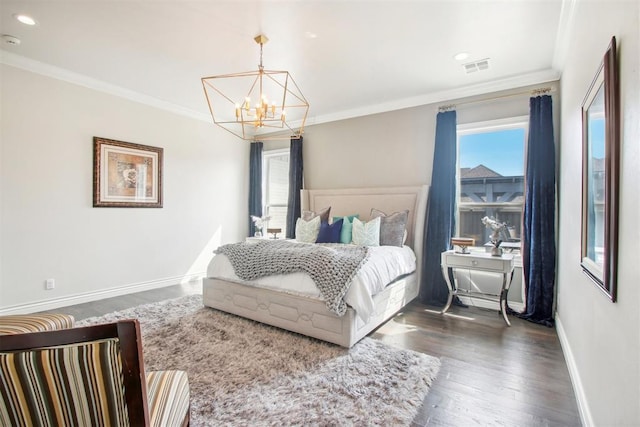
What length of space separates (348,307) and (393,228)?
1.62 m

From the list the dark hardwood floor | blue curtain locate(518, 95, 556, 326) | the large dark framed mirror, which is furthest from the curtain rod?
the dark hardwood floor

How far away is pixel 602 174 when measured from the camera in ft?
5.04

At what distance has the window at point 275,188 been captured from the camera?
6.07m

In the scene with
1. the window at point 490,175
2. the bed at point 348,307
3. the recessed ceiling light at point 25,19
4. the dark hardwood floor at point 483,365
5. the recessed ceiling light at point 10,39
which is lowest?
the dark hardwood floor at point 483,365

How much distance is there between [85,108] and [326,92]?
302 centimetres

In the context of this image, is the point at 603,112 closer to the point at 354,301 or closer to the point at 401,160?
the point at 354,301

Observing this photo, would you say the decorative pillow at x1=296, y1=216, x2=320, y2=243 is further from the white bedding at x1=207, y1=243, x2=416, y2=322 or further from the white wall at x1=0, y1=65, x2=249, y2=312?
the white wall at x1=0, y1=65, x2=249, y2=312

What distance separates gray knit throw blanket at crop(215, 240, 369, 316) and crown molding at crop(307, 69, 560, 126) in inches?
93.2

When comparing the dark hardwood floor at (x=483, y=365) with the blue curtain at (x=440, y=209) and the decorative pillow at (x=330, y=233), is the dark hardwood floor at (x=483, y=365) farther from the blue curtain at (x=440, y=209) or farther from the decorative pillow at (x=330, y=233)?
the decorative pillow at (x=330, y=233)

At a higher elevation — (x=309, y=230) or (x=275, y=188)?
(x=275, y=188)

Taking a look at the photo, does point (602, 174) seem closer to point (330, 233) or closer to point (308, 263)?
point (308, 263)

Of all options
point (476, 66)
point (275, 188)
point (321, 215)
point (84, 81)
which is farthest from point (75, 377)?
point (275, 188)

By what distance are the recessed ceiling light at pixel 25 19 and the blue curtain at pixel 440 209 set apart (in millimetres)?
4278

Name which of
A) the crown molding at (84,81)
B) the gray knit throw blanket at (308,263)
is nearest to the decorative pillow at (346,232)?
the gray knit throw blanket at (308,263)
